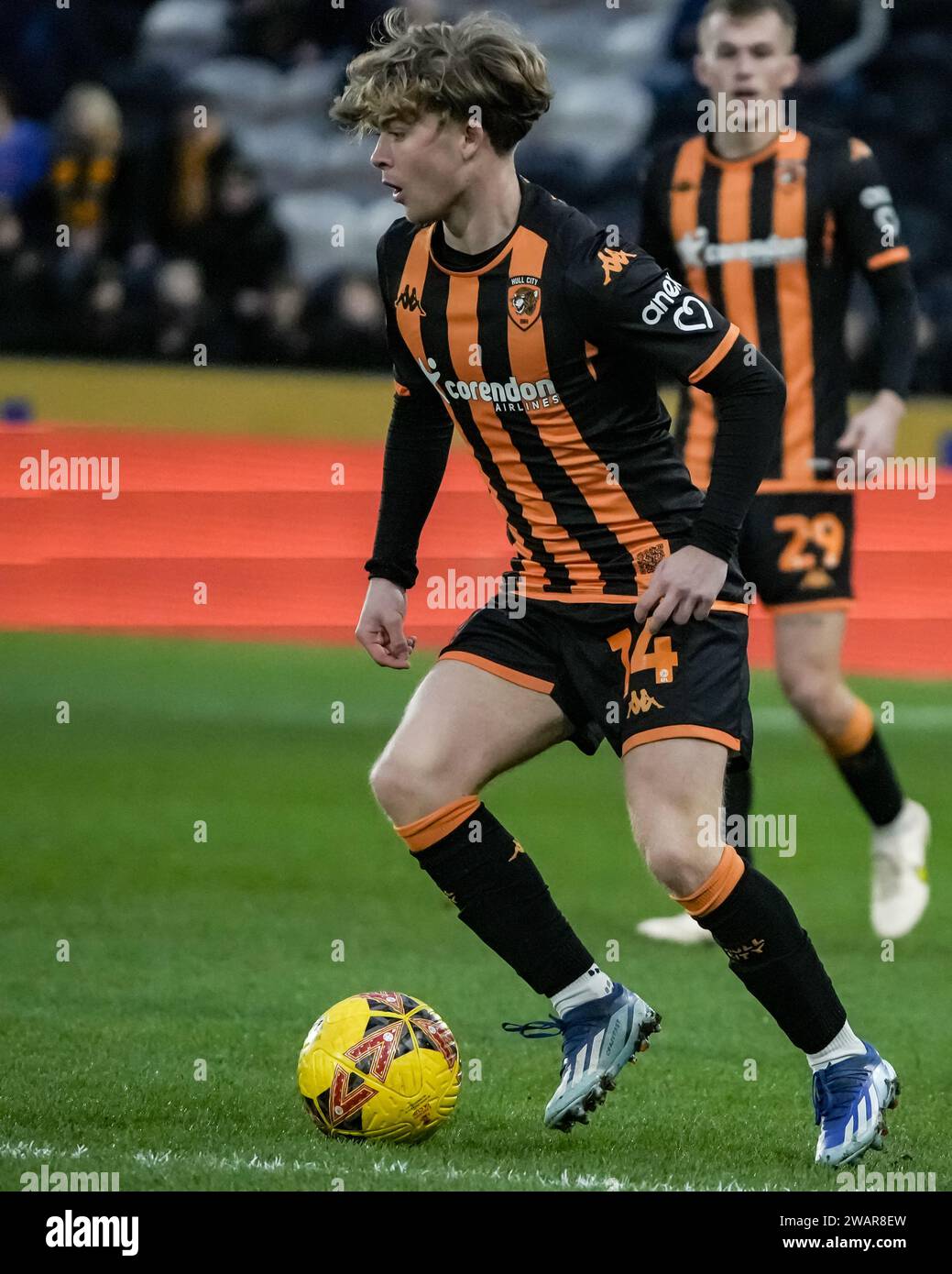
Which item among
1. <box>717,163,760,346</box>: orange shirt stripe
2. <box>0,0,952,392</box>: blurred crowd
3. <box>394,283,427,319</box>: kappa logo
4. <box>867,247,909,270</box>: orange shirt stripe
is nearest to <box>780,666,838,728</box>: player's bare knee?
<box>717,163,760,346</box>: orange shirt stripe

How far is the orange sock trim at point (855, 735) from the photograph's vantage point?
5.66 meters

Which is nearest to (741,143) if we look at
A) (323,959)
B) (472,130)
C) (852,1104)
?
(472,130)

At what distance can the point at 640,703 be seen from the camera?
354cm

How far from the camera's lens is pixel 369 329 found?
13453 millimetres

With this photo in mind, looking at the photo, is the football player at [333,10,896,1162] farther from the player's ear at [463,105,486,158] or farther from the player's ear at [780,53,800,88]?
the player's ear at [780,53,800,88]

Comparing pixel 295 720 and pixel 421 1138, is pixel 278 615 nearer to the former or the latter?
pixel 295 720

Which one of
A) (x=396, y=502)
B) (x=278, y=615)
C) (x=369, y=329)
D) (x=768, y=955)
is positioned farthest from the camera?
(x=369, y=329)

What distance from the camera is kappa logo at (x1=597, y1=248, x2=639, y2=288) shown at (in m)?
3.48

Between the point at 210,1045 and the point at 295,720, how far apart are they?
4.66 m

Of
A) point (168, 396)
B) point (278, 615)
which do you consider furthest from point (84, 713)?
point (168, 396)

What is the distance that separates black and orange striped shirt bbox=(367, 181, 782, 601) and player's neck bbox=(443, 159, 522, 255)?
0.10 feet

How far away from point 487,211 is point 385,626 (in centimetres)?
86

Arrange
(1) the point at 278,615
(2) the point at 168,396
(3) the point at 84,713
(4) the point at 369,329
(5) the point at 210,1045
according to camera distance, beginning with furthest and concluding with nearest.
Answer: (4) the point at 369,329 → (2) the point at 168,396 → (1) the point at 278,615 → (3) the point at 84,713 → (5) the point at 210,1045

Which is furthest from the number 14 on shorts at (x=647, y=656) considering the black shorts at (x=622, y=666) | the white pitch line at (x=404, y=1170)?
the white pitch line at (x=404, y=1170)
